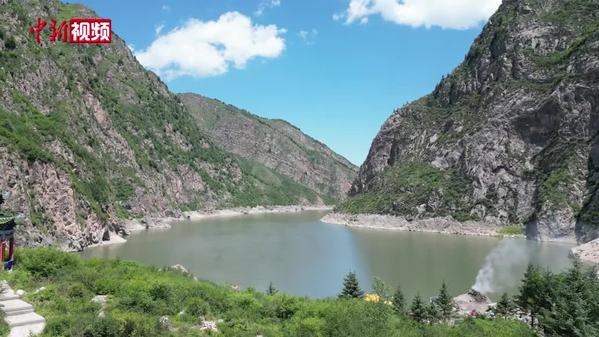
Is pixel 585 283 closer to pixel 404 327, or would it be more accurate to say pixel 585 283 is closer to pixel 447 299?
pixel 447 299

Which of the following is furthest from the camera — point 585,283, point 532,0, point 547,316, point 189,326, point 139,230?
point 532,0

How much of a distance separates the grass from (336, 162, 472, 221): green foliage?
93262 millimetres

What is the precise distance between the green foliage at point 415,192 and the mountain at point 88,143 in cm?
5190

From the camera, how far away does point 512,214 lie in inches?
4082

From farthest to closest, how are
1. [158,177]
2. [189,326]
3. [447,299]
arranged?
[158,177], [447,299], [189,326]

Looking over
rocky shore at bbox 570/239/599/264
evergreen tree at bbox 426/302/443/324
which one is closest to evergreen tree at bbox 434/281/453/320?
evergreen tree at bbox 426/302/443/324

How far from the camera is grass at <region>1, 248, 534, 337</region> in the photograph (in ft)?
55.2

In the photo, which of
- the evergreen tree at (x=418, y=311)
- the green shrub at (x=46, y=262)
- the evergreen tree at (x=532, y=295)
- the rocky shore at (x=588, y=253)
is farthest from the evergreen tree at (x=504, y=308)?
the rocky shore at (x=588, y=253)

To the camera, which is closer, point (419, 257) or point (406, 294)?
point (406, 294)

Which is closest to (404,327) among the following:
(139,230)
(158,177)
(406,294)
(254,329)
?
(254,329)

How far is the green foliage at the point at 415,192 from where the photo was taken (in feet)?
373

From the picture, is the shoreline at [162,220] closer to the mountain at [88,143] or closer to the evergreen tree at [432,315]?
the mountain at [88,143]

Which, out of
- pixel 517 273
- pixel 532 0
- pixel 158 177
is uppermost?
pixel 532 0

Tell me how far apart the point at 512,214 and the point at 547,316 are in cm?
8599
